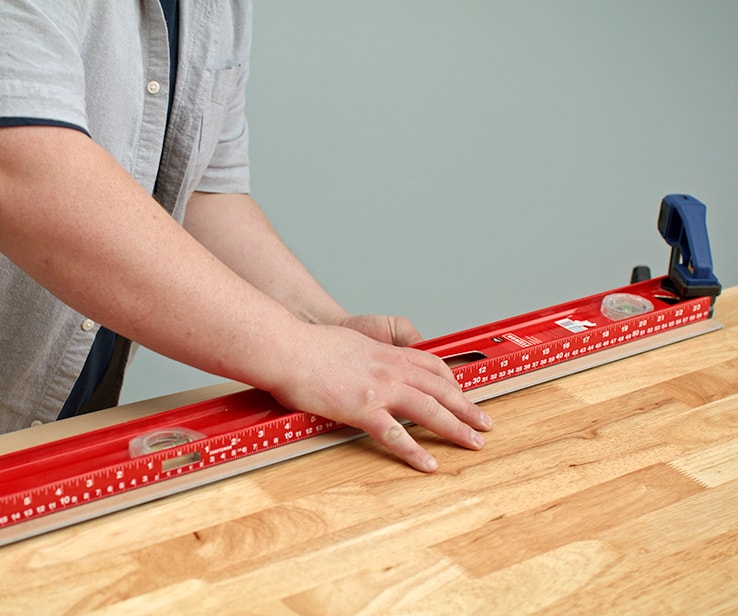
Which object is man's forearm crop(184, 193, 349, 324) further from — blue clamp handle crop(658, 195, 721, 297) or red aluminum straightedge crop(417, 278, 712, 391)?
blue clamp handle crop(658, 195, 721, 297)

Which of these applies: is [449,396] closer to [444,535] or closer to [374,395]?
[374,395]

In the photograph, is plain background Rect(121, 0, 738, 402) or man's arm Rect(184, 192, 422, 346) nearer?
man's arm Rect(184, 192, 422, 346)

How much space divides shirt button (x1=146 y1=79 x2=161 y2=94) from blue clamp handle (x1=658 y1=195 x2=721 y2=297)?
0.86 metres

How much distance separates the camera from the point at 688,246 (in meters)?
1.50

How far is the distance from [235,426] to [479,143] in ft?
6.70

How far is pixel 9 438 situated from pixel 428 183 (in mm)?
2012

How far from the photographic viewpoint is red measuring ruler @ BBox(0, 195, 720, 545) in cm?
97

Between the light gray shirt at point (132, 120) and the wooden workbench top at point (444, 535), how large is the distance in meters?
0.22

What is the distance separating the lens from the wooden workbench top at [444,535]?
0.85 metres

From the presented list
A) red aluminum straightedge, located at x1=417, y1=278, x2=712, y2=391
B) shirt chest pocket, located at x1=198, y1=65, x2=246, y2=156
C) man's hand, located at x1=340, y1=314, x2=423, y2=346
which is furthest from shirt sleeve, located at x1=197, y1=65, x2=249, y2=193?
red aluminum straightedge, located at x1=417, y1=278, x2=712, y2=391

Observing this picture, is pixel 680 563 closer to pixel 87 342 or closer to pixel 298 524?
pixel 298 524

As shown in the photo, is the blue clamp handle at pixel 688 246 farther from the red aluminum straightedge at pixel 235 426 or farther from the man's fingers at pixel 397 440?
the man's fingers at pixel 397 440

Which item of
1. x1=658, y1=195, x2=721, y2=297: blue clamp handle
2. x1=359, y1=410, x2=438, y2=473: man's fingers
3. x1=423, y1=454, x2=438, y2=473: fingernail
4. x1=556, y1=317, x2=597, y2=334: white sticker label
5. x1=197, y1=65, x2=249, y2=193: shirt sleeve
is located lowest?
x1=423, y1=454, x2=438, y2=473: fingernail

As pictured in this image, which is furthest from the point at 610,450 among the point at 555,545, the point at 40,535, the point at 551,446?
the point at 40,535
